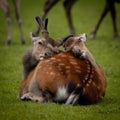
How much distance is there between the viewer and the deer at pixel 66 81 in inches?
265

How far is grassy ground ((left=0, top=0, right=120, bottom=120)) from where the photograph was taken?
21.4 feet

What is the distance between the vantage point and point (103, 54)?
489 inches

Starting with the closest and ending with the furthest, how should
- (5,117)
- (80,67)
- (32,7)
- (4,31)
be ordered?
(5,117)
(80,67)
(4,31)
(32,7)

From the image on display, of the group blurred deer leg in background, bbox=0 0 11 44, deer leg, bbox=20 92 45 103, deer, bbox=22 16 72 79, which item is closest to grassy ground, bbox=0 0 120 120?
deer leg, bbox=20 92 45 103

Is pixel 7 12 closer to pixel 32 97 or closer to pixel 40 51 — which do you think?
pixel 40 51

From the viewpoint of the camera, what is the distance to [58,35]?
15000 mm

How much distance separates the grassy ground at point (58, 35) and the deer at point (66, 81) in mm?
107

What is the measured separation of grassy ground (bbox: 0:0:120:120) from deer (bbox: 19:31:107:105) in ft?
0.35

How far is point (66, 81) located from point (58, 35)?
8.30m

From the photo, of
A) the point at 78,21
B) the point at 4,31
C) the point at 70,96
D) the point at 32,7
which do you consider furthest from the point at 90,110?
the point at 32,7

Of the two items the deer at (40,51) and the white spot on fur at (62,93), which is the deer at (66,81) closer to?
the white spot on fur at (62,93)

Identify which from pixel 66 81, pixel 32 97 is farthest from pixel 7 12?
pixel 66 81

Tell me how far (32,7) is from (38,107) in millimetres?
15430

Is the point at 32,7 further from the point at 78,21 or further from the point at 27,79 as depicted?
the point at 27,79
